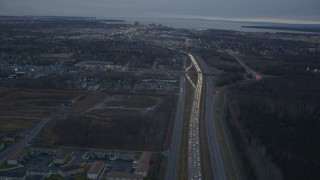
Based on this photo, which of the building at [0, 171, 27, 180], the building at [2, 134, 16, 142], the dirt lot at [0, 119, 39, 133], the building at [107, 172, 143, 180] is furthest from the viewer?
the dirt lot at [0, 119, 39, 133]

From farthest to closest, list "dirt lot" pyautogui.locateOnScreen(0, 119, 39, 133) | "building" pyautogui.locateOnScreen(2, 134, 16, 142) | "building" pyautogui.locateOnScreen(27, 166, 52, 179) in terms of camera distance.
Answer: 1. "dirt lot" pyautogui.locateOnScreen(0, 119, 39, 133)
2. "building" pyautogui.locateOnScreen(2, 134, 16, 142)
3. "building" pyautogui.locateOnScreen(27, 166, 52, 179)

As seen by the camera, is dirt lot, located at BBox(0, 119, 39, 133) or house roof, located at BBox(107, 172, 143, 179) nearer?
house roof, located at BBox(107, 172, 143, 179)

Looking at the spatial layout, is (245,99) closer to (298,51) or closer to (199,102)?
(199,102)

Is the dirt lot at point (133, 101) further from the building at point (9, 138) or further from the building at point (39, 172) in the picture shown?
the building at point (39, 172)

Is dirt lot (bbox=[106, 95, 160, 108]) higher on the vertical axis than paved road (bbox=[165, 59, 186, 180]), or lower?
higher

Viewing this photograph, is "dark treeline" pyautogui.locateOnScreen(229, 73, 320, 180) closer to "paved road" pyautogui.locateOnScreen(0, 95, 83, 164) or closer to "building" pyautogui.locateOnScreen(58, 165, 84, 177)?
"building" pyautogui.locateOnScreen(58, 165, 84, 177)

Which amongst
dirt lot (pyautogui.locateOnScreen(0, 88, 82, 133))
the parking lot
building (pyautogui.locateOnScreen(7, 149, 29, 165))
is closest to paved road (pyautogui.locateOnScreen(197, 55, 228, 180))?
the parking lot

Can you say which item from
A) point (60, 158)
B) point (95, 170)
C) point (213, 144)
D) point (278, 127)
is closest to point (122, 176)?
point (95, 170)

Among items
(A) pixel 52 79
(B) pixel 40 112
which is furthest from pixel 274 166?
(A) pixel 52 79
